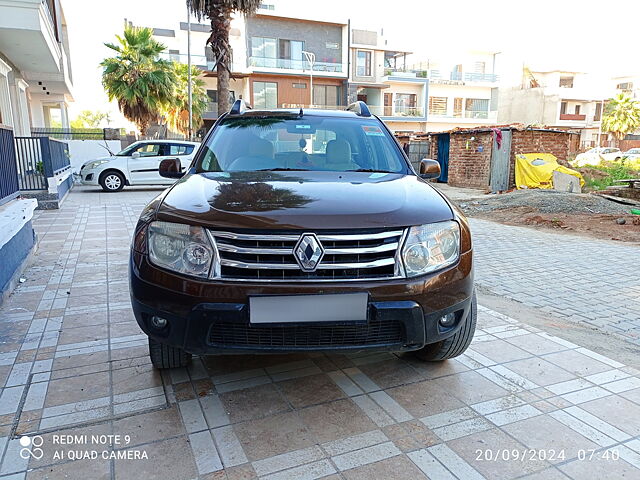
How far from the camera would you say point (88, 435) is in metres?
2.29

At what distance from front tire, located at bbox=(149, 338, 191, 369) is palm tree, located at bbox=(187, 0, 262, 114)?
471 inches

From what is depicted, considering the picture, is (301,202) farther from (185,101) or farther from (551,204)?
(185,101)

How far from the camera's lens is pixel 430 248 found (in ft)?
7.65

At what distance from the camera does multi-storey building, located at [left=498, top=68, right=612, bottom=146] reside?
151 feet

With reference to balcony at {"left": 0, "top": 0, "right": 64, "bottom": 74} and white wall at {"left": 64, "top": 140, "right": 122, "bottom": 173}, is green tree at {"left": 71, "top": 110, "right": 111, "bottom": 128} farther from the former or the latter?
balcony at {"left": 0, "top": 0, "right": 64, "bottom": 74}

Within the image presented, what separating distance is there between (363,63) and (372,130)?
36.4 m

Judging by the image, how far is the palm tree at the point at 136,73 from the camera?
22531 millimetres

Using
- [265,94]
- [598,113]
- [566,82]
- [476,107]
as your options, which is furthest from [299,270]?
→ [566,82]

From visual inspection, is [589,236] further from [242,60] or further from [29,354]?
[242,60]

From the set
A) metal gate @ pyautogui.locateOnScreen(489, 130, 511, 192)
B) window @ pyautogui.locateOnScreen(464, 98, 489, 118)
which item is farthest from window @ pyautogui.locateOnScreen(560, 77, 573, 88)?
metal gate @ pyautogui.locateOnScreen(489, 130, 511, 192)

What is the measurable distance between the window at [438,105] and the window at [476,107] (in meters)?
2.71

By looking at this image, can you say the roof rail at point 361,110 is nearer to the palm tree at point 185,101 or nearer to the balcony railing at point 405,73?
the palm tree at point 185,101

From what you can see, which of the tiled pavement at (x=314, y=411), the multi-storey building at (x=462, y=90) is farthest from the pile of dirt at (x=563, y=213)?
the multi-storey building at (x=462, y=90)

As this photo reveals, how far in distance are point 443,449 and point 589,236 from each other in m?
7.84
